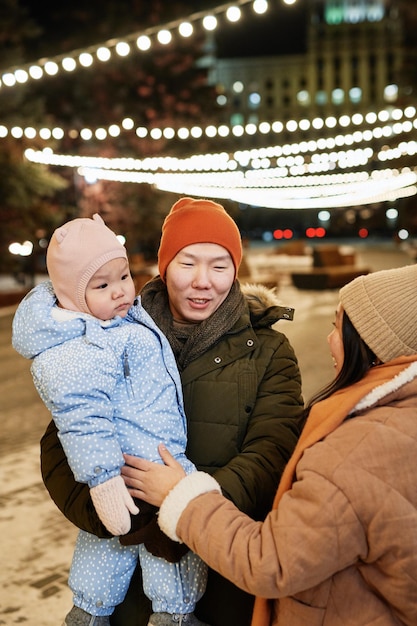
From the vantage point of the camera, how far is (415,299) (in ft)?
5.40

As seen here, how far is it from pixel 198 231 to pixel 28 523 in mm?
2948

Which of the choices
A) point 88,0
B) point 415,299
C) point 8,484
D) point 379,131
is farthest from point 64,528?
point 88,0

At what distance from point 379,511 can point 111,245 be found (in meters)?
1.15

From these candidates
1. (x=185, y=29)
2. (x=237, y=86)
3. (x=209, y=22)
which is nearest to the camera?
(x=209, y=22)

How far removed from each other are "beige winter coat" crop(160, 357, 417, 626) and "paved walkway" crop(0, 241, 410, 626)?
215 cm

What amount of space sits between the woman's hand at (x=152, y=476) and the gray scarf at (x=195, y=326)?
39 cm

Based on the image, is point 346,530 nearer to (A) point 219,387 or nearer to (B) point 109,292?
(A) point 219,387

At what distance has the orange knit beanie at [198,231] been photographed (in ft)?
7.51

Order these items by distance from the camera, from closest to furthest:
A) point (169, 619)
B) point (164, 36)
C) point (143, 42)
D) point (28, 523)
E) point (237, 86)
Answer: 1. point (169, 619)
2. point (28, 523)
3. point (164, 36)
4. point (143, 42)
5. point (237, 86)

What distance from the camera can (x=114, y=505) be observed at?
6.05 feet

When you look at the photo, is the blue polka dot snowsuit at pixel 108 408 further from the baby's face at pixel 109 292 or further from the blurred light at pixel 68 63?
the blurred light at pixel 68 63

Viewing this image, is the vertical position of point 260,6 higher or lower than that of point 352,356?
higher

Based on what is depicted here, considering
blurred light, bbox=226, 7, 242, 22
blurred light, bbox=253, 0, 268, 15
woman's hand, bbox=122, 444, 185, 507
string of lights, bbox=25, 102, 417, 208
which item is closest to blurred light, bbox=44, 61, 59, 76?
blurred light, bbox=226, 7, 242, 22

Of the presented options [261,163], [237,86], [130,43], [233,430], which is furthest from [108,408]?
[237,86]
